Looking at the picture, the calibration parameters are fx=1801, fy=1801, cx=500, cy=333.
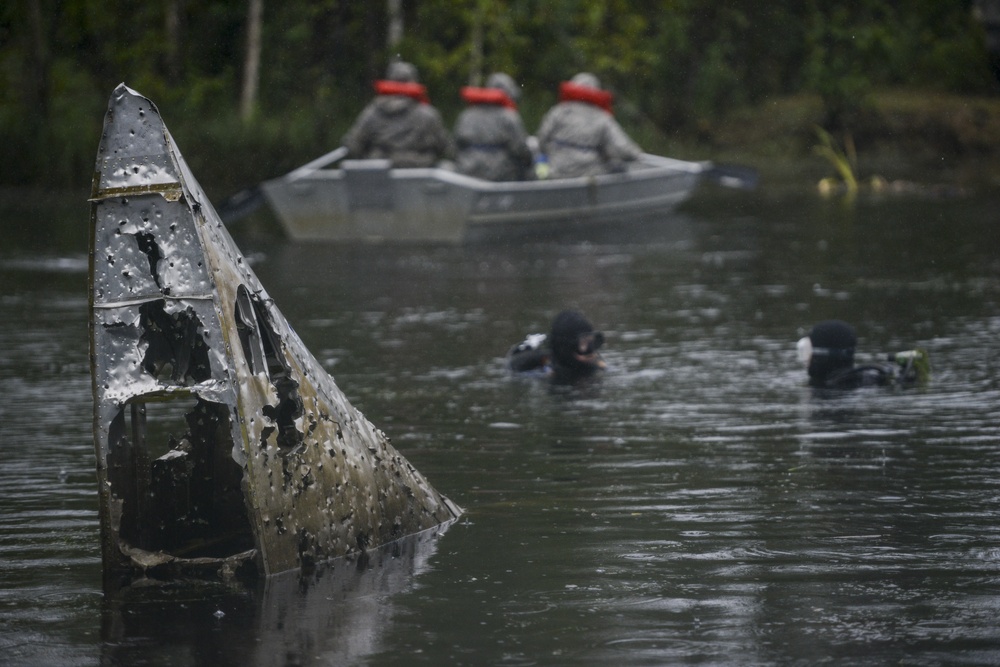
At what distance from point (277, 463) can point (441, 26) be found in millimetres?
34277

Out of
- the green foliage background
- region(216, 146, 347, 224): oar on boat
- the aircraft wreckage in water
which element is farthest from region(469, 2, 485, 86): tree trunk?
the aircraft wreckage in water

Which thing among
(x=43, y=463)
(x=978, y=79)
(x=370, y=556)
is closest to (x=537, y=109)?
(x=978, y=79)

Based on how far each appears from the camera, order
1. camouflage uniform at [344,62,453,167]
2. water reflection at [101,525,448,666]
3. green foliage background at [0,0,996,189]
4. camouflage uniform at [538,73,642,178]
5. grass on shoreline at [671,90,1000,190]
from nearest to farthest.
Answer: water reflection at [101,525,448,666] < camouflage uniform at [344,62,453,167] < camouflage uniform at [538,73,642,178] < green foliage background at [0,0,996,189] < grass on shoreline at [671,90,1000,190]

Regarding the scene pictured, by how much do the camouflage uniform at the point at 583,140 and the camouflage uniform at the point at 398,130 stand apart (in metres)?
1.69

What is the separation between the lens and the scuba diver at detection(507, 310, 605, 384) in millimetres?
12516

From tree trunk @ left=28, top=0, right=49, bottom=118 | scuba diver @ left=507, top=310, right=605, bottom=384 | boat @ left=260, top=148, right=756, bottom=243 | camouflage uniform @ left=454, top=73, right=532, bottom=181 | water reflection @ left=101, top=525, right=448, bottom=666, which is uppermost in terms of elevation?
tree trunk @ left=28, top=0, right=49, bottom=118

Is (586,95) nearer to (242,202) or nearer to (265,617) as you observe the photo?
(242,202)

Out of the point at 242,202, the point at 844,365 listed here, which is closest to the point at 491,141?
the point at 242,202

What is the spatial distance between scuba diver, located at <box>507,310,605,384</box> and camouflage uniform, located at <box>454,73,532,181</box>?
454 inches

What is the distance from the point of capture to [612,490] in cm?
898

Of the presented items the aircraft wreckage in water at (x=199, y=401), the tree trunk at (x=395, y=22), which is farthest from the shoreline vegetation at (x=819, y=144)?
the aircraft wreckage in water at (x=199, y=401)

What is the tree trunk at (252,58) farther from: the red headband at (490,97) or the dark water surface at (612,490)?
the dark water surface at (612,490)

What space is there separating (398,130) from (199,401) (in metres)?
18.2

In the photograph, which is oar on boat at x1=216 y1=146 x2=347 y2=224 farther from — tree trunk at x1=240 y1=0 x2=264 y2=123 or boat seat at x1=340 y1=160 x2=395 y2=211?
tree trunk at x1=240 y1=0 x2=264 y2=123
